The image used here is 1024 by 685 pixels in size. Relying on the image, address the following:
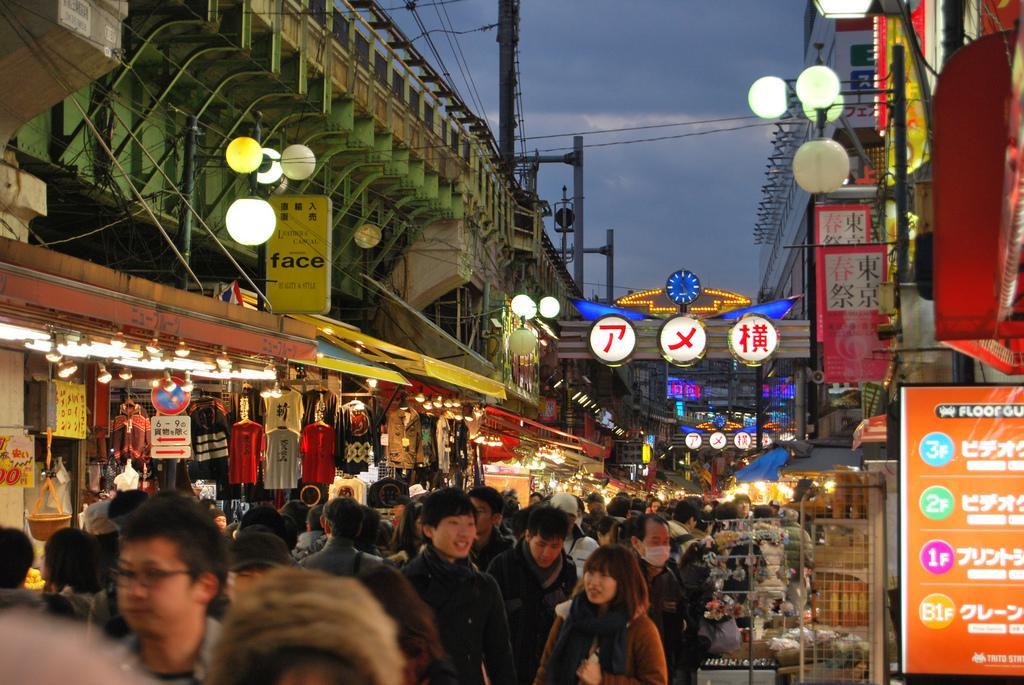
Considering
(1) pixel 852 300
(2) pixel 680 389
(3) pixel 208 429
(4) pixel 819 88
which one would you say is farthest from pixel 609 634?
(2) pixel 680 389

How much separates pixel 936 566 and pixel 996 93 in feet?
8.77

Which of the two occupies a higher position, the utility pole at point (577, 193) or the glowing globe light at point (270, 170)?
the utility pole at point (577, 193)

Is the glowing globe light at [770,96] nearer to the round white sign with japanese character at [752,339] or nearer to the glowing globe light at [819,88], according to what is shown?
the glowing globe light at [819,88]

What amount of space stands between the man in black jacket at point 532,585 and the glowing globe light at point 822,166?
6.43m

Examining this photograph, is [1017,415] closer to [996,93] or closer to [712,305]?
[996,93]

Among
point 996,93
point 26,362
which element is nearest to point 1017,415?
point 996,93

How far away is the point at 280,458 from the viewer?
15.6 m

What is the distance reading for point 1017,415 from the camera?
736 centimetres

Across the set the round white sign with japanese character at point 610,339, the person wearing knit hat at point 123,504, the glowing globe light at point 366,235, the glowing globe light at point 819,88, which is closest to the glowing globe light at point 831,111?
the glowing globe light at point 819,88

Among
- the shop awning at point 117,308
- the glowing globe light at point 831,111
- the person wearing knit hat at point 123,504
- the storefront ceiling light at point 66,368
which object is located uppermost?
the glowing globe light at point 831,111

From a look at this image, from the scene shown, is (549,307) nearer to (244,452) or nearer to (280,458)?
Answer: (280,458)

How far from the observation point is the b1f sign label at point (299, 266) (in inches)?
643

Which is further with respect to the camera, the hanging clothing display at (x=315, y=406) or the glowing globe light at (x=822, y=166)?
the hanging clothing display at (x=315, y=406)

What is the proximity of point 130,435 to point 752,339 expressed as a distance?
17.2 m
